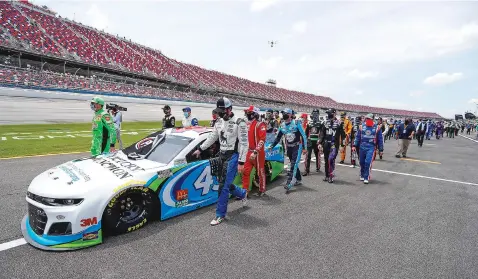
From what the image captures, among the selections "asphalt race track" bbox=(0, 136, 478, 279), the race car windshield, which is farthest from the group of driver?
"asphalt race track" bbox=(0, 136, 478, 279)

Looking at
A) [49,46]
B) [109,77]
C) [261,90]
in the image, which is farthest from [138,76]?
[261,90]

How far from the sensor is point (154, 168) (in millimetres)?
3803

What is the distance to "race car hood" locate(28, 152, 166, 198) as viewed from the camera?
122 inches

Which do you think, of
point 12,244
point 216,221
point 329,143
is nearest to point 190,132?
point 216,221

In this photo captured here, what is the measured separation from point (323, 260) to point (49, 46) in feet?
117

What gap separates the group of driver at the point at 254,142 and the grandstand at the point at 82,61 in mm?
20342

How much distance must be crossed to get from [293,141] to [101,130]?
4068 millimetres

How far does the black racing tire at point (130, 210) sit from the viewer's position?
3.30 metres

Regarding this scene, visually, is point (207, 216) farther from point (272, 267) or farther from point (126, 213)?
point (272, 267)

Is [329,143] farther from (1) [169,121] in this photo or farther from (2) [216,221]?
(1) [169,121]

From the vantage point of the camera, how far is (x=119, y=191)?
3.30m

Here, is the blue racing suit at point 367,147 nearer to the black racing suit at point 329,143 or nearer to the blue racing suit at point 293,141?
the black racing suit at point 329,143

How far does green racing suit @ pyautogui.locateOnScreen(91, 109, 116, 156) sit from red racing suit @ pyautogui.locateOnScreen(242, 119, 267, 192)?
268 centimetres

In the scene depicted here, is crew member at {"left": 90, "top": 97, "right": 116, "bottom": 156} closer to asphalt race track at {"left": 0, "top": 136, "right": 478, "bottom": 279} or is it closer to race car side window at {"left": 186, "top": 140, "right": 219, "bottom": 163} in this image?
asphalt race track at {"left": 0, "top": 136, "right": 478, "bottom": 279}
